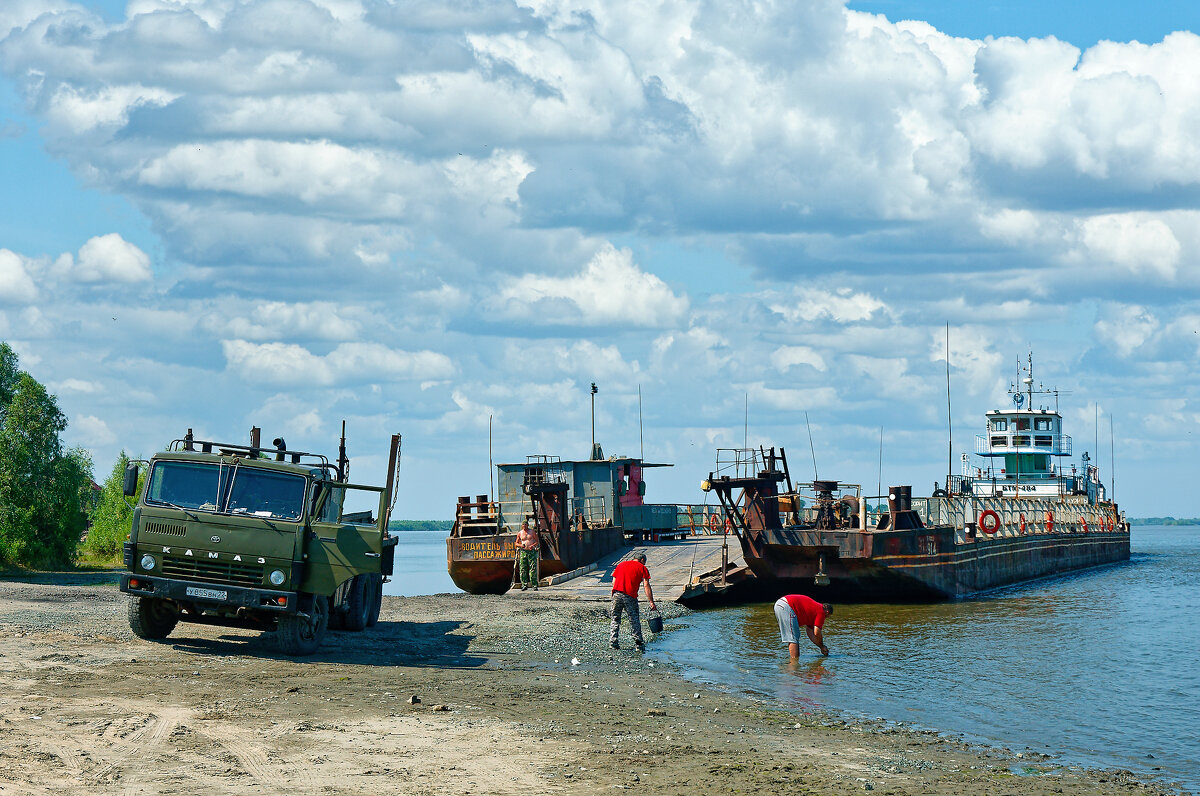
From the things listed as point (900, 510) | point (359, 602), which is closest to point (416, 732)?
point (359, 602)

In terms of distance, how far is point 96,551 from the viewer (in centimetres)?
6144

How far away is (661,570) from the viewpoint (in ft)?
109

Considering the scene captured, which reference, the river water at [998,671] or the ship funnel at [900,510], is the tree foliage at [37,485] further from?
the ship funnel at [900,510]

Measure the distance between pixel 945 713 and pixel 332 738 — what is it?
8261 millimetres

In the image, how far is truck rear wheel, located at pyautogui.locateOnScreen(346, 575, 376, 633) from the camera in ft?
63.3

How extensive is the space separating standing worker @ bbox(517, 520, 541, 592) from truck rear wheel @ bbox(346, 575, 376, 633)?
10262mm

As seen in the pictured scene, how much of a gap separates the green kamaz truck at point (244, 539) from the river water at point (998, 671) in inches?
215

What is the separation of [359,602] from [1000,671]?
10592 millimetres

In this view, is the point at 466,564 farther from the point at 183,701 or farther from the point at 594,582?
the point at 183,701

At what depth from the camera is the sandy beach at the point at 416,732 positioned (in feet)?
30.8

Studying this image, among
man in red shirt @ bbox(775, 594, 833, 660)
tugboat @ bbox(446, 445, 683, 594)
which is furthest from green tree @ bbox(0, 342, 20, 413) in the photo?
man in red shirt @ bbox(775, 594, 833, 660)

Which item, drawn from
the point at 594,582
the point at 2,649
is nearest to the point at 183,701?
the point at 2,649

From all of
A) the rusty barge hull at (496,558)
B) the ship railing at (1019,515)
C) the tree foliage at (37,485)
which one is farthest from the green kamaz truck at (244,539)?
the tree foliage at (37,485)

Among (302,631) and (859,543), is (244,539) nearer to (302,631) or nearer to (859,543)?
(302,631)
